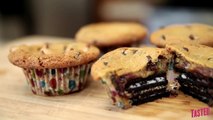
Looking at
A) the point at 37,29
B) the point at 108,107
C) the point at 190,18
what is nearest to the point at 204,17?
the point at 190,18

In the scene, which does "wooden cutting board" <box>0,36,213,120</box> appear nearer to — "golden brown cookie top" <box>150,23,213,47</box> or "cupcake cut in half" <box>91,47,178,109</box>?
"cupcake cut in half" <box>91,47,178,109</box>

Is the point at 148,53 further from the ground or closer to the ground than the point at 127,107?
further from the ground

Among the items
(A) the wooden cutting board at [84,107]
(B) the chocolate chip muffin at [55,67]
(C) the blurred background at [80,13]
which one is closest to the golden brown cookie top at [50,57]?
(B) the chocolate chip muffin at [55,67]

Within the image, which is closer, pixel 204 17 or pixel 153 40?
pixel 153 40

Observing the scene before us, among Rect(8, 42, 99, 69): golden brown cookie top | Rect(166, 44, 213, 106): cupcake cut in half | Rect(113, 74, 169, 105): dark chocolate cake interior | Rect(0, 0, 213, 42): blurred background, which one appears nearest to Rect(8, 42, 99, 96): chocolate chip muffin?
Rect(8, 42, 99, 69): golden brown cookie top

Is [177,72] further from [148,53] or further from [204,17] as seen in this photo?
[204,17]

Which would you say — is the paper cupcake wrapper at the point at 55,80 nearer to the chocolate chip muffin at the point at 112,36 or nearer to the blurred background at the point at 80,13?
the chocolate chip muffin at the point at 112,36
